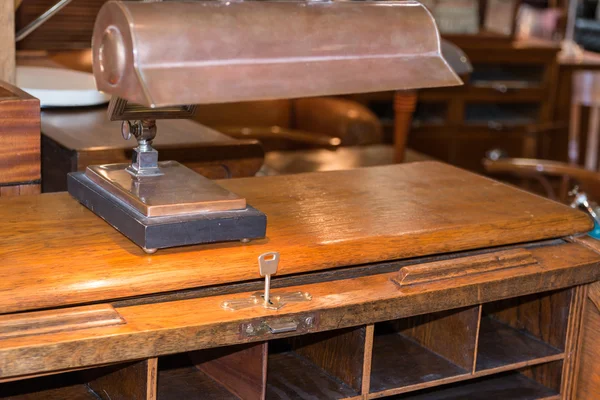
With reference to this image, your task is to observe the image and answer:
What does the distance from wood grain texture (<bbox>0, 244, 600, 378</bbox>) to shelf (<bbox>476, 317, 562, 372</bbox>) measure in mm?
171

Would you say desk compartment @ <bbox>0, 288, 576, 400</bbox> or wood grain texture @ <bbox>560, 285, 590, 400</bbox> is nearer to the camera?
desk compartment @ <bbox>0, 288, 576, 400</bbox>

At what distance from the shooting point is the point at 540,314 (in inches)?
80.4

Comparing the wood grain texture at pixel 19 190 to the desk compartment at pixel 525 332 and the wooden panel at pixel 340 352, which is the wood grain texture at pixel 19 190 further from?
the desk compartment at pixel 525 332

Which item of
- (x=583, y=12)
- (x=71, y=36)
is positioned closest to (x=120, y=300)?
(x=71, y=36)

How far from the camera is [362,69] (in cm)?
159

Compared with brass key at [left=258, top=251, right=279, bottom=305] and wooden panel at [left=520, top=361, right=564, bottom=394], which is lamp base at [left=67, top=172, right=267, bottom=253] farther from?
wooden panel at [left=520, top=361, right=564, bottom=394]

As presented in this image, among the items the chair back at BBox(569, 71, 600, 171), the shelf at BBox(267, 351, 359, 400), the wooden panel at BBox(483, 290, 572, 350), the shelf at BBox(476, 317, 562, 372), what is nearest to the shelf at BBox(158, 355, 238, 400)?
the shelf at BBox(267, 351, 359, 400)

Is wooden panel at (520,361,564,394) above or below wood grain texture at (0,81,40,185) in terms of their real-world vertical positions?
below

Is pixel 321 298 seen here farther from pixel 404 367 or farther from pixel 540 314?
pixel 540 314

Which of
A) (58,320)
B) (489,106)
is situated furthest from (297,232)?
(489,106)

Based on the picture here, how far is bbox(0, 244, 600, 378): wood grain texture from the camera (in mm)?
1346

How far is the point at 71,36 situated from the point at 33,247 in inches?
58.3

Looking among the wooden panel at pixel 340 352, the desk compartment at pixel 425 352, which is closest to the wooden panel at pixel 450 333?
the desk compartment at pixel 425 352

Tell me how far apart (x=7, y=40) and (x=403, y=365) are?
48.5 inches
